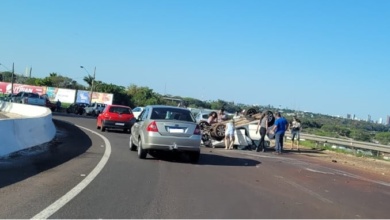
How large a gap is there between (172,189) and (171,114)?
17.5 ft

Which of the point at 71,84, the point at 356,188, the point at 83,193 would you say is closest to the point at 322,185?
the point at 356,188

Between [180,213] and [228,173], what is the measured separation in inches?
210

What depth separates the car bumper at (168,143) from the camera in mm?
13719

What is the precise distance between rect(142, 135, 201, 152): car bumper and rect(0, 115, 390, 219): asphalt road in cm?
45

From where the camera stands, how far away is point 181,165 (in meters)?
13.5

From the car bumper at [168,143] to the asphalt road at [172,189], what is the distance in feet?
1.49

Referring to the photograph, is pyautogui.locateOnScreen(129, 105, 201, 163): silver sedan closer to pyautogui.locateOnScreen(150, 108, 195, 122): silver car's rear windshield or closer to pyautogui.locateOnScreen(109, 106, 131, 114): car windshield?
pyautogui.locateOnScreen(150, 108, 195, 122): silver car's rear windshield

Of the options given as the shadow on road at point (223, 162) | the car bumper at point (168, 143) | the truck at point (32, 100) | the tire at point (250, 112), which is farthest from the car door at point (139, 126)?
the truck at point (32, 100)

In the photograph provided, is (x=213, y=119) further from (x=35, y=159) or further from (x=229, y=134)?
(x=35, y=159)

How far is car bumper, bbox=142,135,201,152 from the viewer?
1372 centimetres

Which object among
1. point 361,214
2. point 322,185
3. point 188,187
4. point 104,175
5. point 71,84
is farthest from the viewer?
point 71,84

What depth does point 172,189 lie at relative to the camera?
30.4 feet

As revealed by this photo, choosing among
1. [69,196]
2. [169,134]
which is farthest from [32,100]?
[69,196]

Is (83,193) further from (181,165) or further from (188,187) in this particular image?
(181,165)
